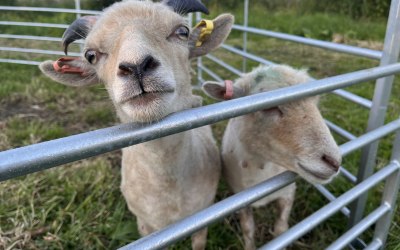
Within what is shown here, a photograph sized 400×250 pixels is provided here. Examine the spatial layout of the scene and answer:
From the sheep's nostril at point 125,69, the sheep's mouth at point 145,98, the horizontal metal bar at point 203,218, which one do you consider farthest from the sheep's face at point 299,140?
the sheep's nostril at point 125,69

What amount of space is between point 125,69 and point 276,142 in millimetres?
975

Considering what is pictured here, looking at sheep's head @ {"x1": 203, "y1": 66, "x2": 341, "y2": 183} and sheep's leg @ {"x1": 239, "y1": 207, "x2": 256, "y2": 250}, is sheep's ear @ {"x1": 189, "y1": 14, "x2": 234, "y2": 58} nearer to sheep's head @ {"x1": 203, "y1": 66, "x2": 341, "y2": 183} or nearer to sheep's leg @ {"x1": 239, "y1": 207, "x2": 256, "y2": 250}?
sheep's head @ {"x1": 203, "y1": 66, "x2": 341, "y2": 183}

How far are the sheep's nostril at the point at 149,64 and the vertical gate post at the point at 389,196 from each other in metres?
1.56

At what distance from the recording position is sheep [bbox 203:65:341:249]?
1.72 meters

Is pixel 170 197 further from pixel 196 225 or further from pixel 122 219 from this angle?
pixel 122 219

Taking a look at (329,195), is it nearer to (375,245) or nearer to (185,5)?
A: (375,245)

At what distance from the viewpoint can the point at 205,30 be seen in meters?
1.84

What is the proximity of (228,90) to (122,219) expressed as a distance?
4.58 feet

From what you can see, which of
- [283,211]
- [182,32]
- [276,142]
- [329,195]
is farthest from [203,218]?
[329,195]

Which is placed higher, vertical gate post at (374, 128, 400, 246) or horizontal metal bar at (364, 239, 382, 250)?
vertical gate post at (374, 128, 400, 246)

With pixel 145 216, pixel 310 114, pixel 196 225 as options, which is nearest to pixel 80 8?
pixel 145 216

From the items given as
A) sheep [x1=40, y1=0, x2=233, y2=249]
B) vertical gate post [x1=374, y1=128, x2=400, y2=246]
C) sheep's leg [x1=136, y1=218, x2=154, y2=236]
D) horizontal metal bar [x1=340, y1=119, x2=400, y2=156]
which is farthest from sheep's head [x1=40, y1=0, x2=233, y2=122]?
vertical gate post [x1=374, y1=128, x2=400, y2=246]

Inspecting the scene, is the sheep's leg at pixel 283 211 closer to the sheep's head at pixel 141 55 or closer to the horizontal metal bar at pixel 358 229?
the horizontal metal bar at pixel 358 229

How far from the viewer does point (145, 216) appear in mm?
2146
